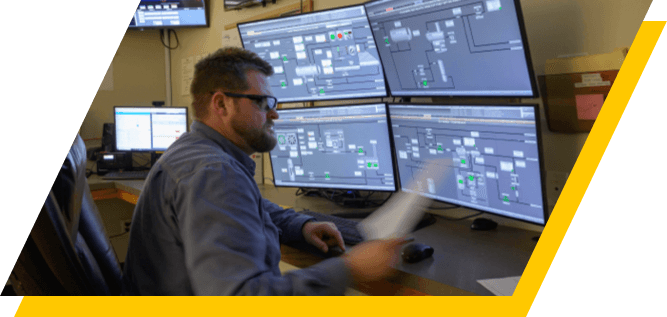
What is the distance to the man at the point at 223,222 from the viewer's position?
34.5 inches

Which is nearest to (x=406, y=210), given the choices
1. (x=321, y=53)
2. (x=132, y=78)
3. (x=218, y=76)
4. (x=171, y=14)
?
(x=321, y=53)

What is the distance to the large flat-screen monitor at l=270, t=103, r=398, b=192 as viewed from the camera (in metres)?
1.71

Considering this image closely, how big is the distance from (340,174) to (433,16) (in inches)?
28.7

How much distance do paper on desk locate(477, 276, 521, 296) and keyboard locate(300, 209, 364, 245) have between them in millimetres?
432

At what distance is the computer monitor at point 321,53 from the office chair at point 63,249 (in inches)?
41.8

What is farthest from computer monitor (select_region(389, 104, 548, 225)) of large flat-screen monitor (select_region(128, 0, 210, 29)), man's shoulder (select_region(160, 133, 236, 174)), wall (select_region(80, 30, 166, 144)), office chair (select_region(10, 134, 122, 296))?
wall (select_region(80, 30, 166, 144))

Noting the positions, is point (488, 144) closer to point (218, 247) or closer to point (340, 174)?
point (340, 174)

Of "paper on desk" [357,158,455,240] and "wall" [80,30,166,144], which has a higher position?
"wall" [80,30,166,144]

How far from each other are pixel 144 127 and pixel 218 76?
1.95 metres

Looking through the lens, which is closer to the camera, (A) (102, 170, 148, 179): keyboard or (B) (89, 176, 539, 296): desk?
(B) (89, 176, 539, 296): desk

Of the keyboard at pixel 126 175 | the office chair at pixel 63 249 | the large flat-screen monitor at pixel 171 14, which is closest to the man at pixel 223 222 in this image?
the office chair at pixel 63 249

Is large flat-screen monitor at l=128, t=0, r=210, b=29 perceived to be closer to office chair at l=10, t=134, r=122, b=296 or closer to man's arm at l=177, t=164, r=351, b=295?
office chair at l=10, t=134, r=122, b=296

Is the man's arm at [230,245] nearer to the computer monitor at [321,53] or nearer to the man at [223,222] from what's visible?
the man at [223,222]

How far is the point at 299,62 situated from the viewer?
191cm
